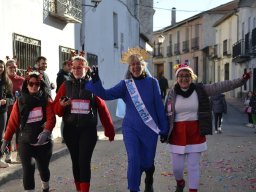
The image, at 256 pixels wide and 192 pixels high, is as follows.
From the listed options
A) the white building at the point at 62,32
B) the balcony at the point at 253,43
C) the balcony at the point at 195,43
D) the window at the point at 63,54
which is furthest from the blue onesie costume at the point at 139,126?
the balcony at the point at 195,43

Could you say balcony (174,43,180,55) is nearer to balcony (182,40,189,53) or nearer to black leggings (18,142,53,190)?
balcony (182,40,189,53)

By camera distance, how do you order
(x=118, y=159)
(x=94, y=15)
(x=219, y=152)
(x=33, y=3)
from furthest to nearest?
(x=94, y=15), (x=33, y=3), (x=219, y=152), (x=118, y=159)

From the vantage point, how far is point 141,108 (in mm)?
5863

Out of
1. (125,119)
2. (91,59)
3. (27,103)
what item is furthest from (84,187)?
(91,59)

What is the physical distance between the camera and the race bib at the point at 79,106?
5.85m

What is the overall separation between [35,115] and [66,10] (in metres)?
7.66

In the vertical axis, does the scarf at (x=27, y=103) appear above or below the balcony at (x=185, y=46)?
below

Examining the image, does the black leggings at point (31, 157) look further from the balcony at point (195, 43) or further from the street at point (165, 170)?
the balcony at point (195, 43)

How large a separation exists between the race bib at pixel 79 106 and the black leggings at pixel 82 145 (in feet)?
0.65

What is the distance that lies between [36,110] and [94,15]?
436 inches

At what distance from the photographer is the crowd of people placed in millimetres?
5703

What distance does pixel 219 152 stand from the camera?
10.6m

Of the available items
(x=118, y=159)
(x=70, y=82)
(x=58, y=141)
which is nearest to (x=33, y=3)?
(x=58, y=141)

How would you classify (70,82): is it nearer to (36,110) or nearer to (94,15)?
(36,110)
